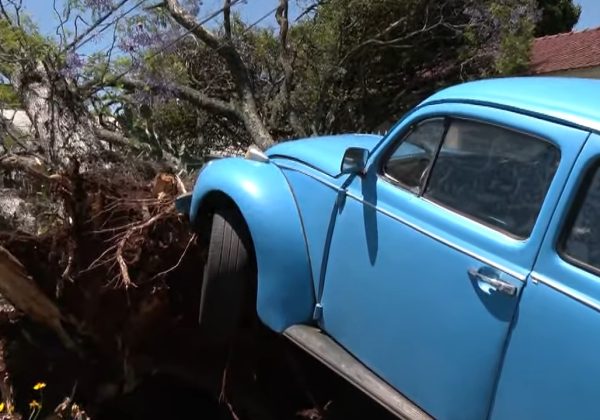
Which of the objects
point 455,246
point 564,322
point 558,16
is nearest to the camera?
point 564,322

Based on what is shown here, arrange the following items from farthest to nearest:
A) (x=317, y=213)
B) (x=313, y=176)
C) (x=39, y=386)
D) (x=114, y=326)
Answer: (x=114, y=326) < (x=39, y=386) < (x=313, y=176) < (x=317, y=213)

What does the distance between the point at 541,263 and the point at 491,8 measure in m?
9.55

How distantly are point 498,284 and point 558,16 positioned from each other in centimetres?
2200

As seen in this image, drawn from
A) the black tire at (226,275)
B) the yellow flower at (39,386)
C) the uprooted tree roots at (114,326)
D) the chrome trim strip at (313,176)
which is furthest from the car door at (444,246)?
the yellow flower at (39,386)

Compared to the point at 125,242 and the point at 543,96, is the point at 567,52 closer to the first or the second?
the point at 125,242

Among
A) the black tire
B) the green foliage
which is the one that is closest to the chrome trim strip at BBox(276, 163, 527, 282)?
the black tire

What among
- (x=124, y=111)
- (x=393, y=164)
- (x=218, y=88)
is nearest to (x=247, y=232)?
(x=393, y=164)

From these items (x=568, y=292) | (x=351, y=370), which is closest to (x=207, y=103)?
(x=351, y=370)

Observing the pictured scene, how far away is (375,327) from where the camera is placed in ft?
10.4

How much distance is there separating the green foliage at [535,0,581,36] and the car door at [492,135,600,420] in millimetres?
20667

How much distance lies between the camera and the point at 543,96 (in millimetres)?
2816

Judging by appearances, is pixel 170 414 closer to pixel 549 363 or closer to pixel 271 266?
pixel 271 266

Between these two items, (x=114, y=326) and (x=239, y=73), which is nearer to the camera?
(x=114, y=326)

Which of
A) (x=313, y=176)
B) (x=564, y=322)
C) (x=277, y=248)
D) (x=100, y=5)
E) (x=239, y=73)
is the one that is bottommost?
(x=564, y=322)
